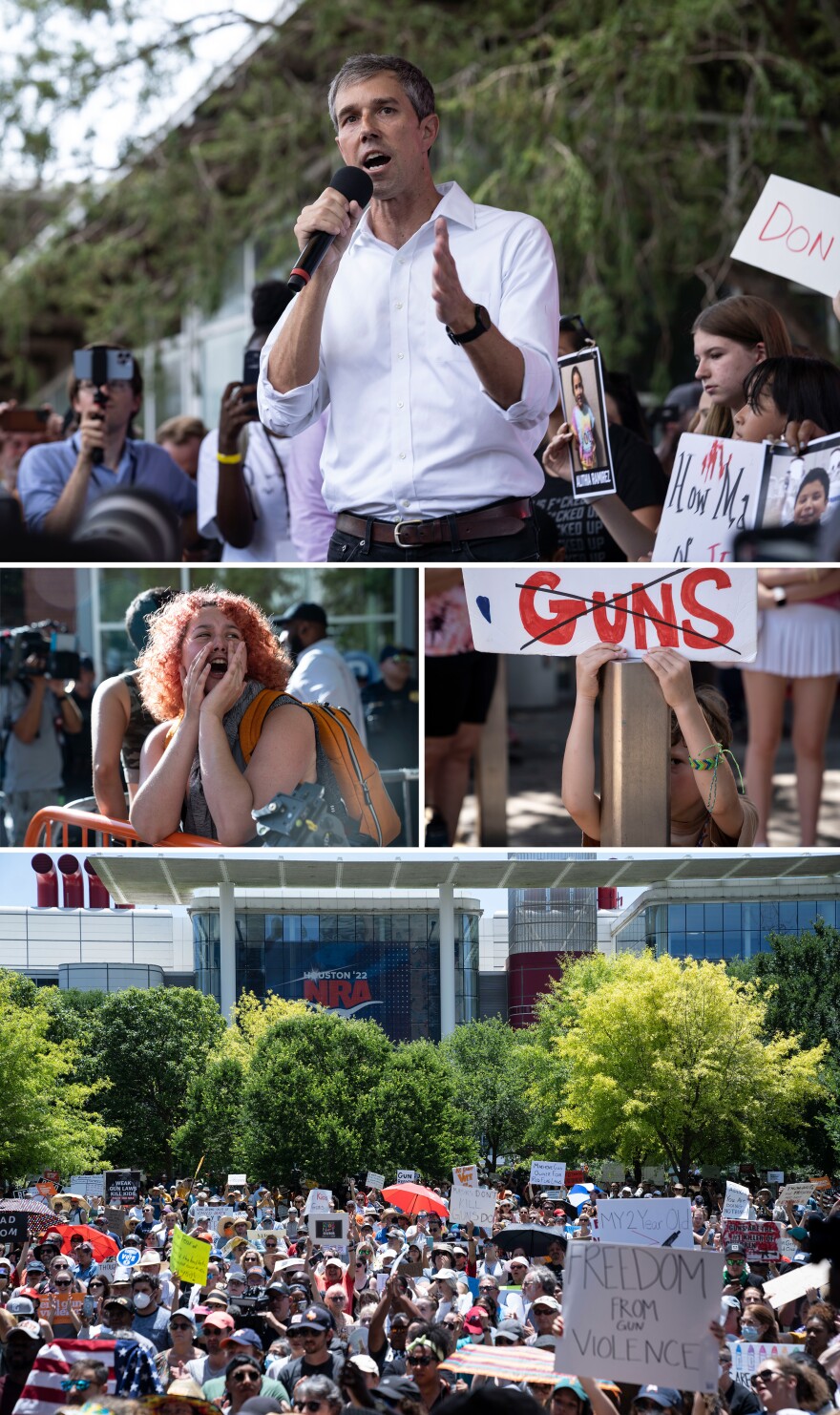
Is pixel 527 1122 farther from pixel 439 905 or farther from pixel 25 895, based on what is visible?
pixel 25 895

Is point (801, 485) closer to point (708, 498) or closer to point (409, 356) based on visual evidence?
point (708, 498)

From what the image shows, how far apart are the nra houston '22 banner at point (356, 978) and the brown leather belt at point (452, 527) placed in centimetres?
456

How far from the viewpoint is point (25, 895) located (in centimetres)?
612

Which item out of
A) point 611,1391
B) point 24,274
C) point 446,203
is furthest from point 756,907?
point 24,274

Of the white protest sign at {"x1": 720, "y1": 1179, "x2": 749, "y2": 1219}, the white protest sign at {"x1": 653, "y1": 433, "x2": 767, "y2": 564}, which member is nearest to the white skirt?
the white protest sign at {"x1": 653, "y1": 433, "x2": 767, "y2": 564}

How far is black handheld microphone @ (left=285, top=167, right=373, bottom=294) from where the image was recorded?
4.32 metres

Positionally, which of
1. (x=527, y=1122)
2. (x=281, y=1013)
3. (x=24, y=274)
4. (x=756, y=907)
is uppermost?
(x=24, y=274)

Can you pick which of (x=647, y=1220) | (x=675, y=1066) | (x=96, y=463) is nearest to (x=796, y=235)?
(x=96, y=463)

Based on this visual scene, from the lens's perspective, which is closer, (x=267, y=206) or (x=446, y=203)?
(x=446, y=203)

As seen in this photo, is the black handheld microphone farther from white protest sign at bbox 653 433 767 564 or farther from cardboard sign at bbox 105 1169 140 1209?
cardboard sign at bbox 105 1169 140 1209

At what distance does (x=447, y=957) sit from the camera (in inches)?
366

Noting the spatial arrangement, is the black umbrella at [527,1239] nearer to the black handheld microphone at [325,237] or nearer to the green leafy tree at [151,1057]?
the green leafy tree at [151,1057]

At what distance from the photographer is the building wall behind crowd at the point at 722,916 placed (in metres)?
7.04

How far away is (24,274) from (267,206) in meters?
2.24
